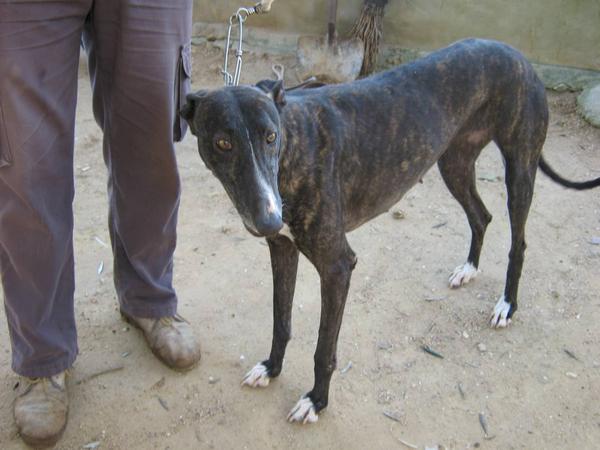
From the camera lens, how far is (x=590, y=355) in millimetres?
2969

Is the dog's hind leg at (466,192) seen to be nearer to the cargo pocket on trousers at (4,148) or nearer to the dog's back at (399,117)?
the dog's back at (399,117)

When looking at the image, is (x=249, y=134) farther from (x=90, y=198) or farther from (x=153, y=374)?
(x=90, y=198)

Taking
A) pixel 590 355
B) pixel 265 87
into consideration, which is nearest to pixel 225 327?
pixel 265 87

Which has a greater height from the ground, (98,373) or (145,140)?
(145,140)

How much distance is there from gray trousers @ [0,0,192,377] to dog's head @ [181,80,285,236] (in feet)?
1.13

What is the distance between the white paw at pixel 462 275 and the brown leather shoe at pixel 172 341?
56.5 inches

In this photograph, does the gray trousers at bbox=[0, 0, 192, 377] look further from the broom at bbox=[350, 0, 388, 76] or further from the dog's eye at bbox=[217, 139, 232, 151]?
the broom at bbox=[350, 0, 388, 76]

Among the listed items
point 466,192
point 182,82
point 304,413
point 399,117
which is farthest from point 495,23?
point 304,413

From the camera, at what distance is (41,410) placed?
2514 millimetres

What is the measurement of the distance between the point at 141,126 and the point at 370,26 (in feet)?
12.3

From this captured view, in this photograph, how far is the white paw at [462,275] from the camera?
344 cm

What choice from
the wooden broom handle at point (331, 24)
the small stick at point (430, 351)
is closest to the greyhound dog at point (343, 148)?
the small stick at point (430, 351)

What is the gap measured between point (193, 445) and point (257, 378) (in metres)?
0.41

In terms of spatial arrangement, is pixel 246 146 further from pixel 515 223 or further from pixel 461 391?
pixel 515 223
